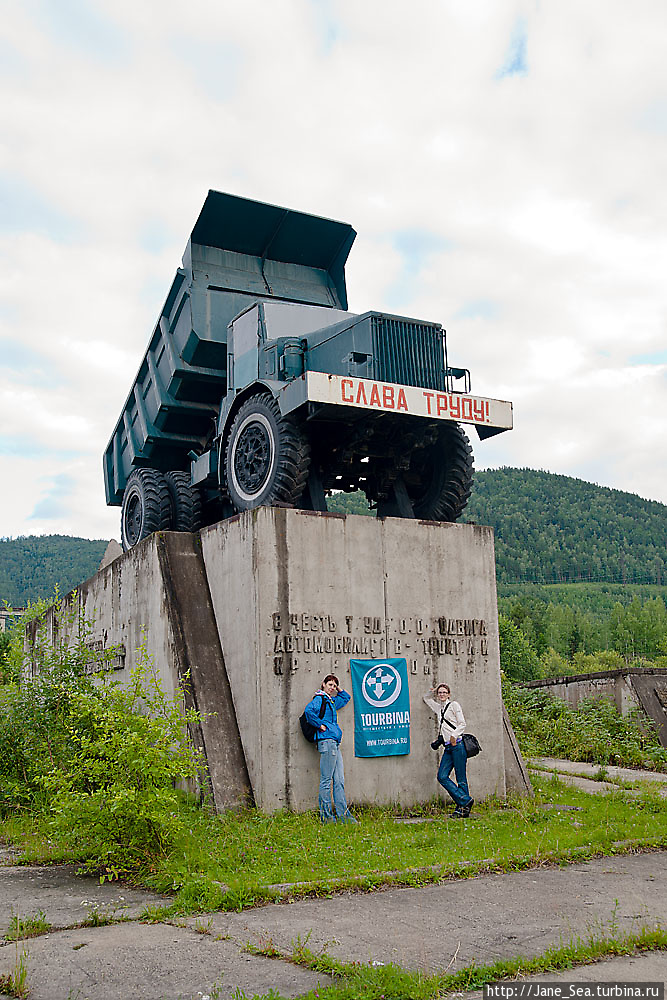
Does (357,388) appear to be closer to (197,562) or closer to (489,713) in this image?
(197,562)

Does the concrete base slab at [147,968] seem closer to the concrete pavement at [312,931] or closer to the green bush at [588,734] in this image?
the concrete pavement at [312,931]

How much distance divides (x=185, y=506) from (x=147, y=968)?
873 cm

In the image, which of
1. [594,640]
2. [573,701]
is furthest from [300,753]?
[594,640]

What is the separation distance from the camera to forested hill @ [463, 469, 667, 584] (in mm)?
127125

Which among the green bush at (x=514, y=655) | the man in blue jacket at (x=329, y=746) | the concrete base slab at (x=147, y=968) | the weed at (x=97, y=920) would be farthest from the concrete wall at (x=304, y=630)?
the green bush at (x=514, y=655)

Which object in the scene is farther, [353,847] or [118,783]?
[353,847]

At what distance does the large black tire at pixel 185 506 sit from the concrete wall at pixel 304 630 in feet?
5.41

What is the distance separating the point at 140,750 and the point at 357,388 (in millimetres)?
4471

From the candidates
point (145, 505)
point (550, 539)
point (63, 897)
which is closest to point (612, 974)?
point (63, 897)

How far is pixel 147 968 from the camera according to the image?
4586mm

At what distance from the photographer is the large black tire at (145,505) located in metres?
12.9

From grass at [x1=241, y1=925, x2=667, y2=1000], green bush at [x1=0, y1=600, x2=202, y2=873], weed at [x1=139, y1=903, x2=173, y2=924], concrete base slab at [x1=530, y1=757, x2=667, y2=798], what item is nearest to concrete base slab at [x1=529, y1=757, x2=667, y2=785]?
concrete base slab at [x1=530, y1=757, x2=667, y2=798]

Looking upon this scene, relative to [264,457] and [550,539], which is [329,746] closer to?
[264,457]

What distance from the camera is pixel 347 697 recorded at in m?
9.23
